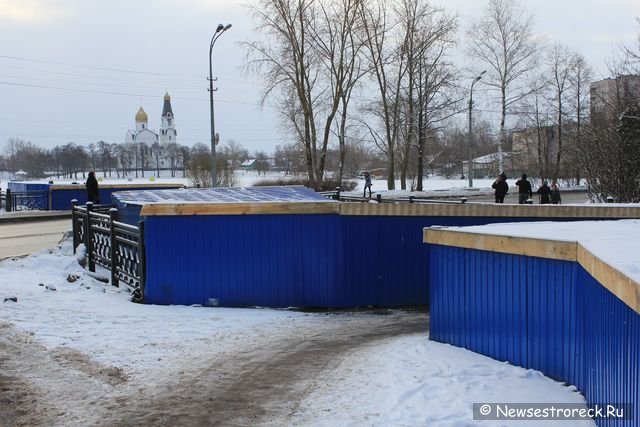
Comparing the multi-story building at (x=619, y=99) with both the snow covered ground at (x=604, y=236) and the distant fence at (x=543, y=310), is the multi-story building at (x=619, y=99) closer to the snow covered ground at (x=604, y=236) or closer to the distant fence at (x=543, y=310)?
the snow covered ground at (x=604, y=236)

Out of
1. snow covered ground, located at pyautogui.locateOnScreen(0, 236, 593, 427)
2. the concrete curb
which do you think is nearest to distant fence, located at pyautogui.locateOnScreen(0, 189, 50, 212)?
the concrete curb

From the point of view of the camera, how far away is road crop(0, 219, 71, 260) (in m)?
14.2

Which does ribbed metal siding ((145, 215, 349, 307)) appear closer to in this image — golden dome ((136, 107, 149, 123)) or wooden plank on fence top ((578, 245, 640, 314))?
wooden plank on fence top ((578, 245, 640, 314))

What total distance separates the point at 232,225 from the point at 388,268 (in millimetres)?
2454

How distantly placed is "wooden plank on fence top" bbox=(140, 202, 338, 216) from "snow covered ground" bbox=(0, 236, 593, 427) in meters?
1.43

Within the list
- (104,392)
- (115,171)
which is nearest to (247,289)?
(104,392)

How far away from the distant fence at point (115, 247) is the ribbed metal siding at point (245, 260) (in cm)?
19

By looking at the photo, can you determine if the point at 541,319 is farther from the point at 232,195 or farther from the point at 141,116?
the point at 141,116

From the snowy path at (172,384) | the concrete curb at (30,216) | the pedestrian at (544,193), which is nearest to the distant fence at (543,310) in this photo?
the snowy path at (172,384)

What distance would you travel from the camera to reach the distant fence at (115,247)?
919 centimetres

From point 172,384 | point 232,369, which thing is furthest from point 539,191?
point 172,384

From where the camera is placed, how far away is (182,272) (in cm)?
909

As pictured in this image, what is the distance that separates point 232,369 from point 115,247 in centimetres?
491

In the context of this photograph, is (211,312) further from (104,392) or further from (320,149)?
(320,149)
